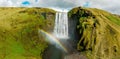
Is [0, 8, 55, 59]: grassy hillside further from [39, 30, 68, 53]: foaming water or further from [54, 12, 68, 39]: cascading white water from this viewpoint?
[54, 12, 68, 39]: cascading white water

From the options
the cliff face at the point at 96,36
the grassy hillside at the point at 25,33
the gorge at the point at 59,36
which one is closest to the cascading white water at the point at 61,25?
the gorge at the point at 59,36

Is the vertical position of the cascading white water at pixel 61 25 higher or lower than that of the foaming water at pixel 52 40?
higher

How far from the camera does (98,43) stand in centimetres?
16225

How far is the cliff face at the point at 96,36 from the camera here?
159 m

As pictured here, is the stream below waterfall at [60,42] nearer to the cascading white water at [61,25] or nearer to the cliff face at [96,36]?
the cascading white water at [61,25]

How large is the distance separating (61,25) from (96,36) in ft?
78.8

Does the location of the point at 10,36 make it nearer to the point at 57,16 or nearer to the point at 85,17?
the point at 57,16

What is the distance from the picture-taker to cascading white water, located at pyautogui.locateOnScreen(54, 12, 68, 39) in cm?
17719

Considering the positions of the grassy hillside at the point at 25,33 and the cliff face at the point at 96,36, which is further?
the grassy hillside at the point at 25,33

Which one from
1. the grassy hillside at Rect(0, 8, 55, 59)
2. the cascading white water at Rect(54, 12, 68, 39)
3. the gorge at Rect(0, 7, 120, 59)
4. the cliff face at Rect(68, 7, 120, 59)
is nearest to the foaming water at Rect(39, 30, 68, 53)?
the gorge at Rect(0, 7, 120, 59)

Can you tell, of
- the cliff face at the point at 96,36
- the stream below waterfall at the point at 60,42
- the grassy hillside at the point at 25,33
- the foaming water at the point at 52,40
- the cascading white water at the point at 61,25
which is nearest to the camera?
the stream below waterfall at the point at 60,42

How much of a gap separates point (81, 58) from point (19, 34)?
4128 cm

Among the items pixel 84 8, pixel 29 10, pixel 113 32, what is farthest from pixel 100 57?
pixel 29 10

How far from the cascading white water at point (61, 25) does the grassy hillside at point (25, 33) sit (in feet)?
9.16
